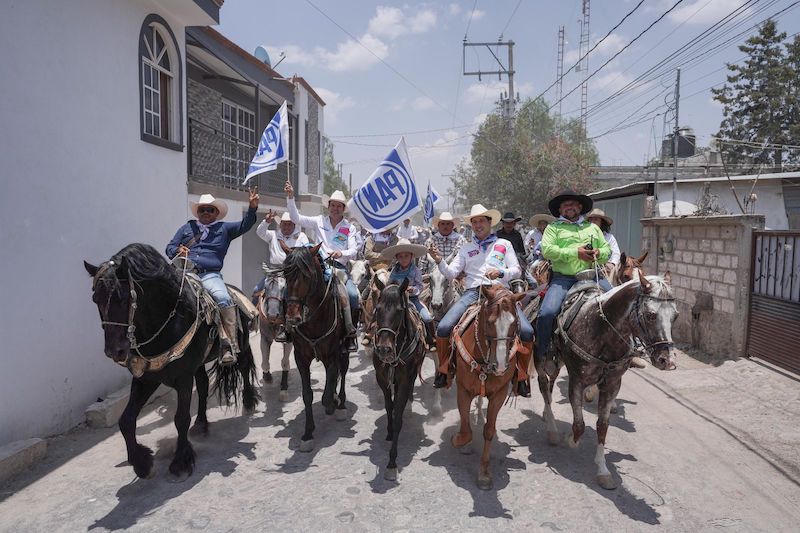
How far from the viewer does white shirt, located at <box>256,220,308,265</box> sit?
7227mm

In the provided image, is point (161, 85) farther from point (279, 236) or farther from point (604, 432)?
point (604, 432)

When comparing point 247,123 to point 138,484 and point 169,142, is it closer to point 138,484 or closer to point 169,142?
point 169,142

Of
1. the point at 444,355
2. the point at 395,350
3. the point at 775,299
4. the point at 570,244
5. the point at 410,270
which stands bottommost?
the point at 444,355

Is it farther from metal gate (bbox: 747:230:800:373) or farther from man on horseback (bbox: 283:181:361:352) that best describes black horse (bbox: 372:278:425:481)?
metal gate (bbox: 747:230:800:373)

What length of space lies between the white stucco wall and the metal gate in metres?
9.07

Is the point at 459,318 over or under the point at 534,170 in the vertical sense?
under

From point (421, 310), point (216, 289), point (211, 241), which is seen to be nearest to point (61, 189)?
point (211, 241)

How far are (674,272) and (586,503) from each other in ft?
23.6

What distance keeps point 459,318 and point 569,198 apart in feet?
6.12

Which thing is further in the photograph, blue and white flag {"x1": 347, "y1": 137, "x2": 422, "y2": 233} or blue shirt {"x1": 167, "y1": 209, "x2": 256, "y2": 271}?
blue and white flag {"x1": 347, "y1": 137, "x2": 422, "y2": 233}

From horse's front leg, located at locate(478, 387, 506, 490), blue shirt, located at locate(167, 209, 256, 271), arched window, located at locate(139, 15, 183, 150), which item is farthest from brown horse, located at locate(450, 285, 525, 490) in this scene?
arched window, located at locate(139, 15, 183, 150)

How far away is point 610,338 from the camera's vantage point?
460 cm

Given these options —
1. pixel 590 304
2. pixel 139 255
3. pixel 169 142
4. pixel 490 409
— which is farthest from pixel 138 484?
pixel 169 142

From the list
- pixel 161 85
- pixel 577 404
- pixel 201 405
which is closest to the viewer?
pixel 577 404
